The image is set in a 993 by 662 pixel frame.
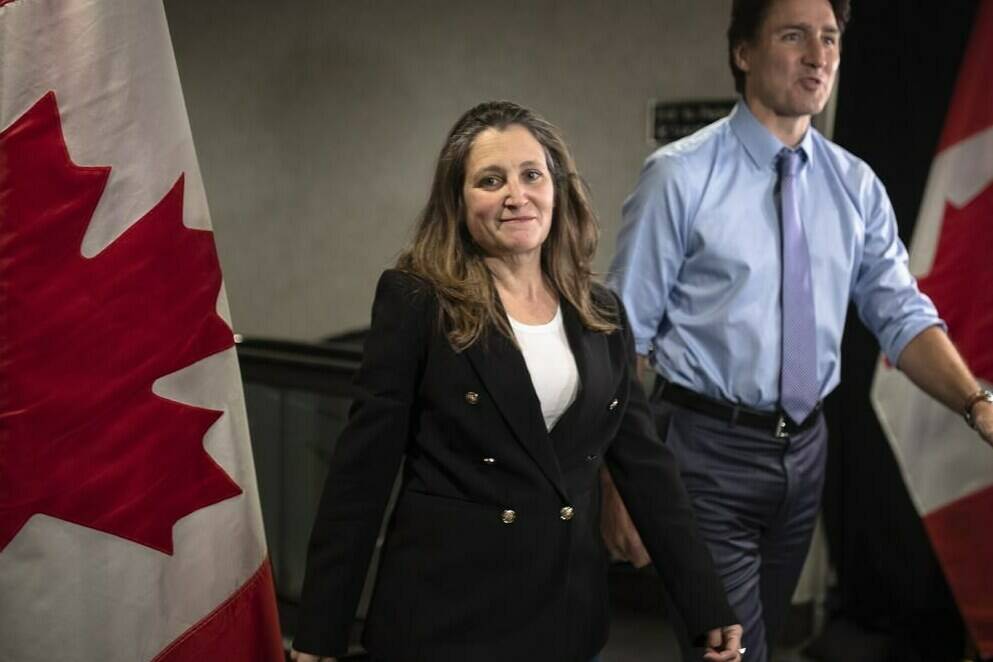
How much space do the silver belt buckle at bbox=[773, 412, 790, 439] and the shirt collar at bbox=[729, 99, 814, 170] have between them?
474mm

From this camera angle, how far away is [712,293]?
2049 mm

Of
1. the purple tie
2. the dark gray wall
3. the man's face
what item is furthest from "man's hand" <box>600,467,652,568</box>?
the dark gray wall

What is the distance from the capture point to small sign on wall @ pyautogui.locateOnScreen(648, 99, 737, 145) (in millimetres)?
3614

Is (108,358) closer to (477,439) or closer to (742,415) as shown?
(477,439)

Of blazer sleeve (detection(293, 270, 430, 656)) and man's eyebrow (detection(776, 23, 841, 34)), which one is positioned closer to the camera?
blazer sleeve (detection(293, 270, 430, 656))

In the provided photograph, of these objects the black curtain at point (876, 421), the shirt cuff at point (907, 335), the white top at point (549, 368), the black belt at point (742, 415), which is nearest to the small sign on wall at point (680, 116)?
the black curtain at point (876, 421)

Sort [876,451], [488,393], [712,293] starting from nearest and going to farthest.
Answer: [488,393] < [712,293] < [876,451]

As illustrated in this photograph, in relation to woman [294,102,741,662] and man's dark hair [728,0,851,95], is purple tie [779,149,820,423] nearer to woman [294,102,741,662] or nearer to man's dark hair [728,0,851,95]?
man's dark hair [728,0,851,95]

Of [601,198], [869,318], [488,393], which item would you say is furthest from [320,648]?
[601,198]

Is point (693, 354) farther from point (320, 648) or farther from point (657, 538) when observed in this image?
point (320, 648)

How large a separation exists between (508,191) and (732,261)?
2.14ft

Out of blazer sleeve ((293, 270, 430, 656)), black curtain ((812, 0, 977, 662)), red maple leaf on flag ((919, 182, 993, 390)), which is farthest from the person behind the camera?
black curtain ((812, 0, 977, 662))

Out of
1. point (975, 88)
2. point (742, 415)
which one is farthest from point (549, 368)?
point (975, 88)

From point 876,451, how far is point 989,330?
54cm
